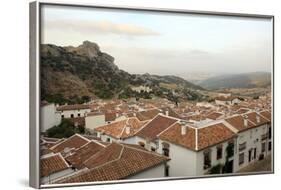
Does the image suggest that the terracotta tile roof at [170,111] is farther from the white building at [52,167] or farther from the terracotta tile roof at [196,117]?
the white building at [52,167]

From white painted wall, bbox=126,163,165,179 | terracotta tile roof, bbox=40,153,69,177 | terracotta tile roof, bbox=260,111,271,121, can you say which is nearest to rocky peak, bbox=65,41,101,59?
terracotta tile roof, bbox=40,153,69,177

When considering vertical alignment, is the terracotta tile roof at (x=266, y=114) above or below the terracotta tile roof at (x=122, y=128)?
above

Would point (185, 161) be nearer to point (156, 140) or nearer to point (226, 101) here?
point (156, 140)

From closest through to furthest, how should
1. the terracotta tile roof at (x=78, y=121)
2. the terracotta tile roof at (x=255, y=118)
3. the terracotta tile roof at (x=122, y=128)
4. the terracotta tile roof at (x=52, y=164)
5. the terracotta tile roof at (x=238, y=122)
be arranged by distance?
the terracotta tile roof at (x=52, y=164) < the terracotta tile roof at (x=78, y=121) < the terracotta tile roof at (x=122, y=128) < the terracotta tile roof at (x=238, y=122) < the terracotta tile roof at (x=255, y=118)

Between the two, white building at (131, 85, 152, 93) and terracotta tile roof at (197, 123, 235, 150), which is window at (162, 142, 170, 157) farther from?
white building at (131, 85, 152, 93)

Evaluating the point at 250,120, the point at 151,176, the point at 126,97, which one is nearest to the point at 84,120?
the point at 126,97

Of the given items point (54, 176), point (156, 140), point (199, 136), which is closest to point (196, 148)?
point (199, 136)

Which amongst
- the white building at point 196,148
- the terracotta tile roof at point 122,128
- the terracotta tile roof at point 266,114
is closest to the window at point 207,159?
the white building at point 196,148
